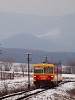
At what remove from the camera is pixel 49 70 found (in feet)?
157

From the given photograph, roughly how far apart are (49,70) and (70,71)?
143m

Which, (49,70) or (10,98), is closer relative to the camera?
(10,98)

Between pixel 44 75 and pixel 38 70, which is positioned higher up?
pixel 38 70

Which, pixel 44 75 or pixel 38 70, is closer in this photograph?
pixel 44 75

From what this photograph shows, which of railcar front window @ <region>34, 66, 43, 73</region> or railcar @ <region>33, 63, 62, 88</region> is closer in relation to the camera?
railcar @ <region>33, 63, 62, 88</region>

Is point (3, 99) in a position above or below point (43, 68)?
below

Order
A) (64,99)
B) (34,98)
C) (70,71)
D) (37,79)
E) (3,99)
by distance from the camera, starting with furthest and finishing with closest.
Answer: (70,71) → (37,79) → (64,99) → (34,98) → (3,99)

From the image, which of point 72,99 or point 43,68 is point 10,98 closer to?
point 72,99

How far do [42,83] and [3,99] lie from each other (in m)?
19.2

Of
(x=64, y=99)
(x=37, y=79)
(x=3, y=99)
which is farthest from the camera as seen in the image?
(x=37, y=79)

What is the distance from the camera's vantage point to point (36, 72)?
47.7 m

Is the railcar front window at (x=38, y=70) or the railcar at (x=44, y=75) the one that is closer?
the railcar at (x=44, y=75)

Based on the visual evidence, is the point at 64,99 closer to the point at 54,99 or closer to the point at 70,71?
the point at 54,99

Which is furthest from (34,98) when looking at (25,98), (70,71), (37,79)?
(70,71)
